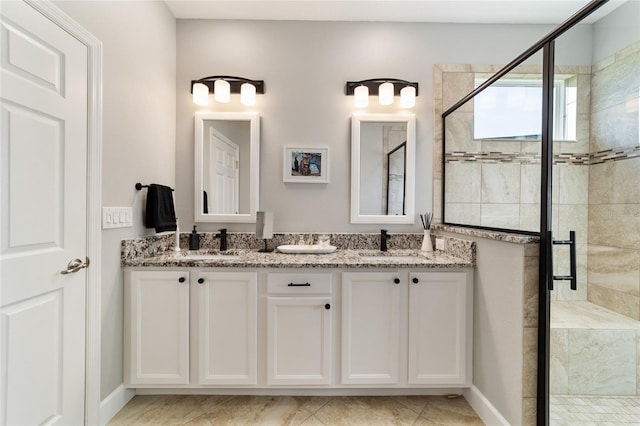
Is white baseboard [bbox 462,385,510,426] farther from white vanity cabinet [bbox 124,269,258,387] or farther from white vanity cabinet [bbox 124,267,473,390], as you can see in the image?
white vanity cabinet [bbox 124,269,258,387]

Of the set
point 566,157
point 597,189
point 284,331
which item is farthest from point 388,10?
point 284,331

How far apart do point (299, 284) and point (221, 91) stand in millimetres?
1621

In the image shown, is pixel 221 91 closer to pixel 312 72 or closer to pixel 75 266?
pixel 312 72

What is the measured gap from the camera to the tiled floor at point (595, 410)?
5.24 ft

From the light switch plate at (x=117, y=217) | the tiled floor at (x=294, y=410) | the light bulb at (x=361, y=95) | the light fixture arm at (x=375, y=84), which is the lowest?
the tiled floor at (x=294, y=410)

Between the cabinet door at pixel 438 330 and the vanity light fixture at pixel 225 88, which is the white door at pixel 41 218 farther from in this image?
the cabinet door at pixel 438 330

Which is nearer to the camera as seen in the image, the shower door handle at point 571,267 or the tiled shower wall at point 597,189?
the shower door handle at point 571,267

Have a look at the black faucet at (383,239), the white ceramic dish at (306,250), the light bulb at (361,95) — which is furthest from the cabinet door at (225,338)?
the light bulb at (361,95)

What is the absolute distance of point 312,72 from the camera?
254 cm

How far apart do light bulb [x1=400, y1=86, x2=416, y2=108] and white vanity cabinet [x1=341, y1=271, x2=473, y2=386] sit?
1366 millimetres

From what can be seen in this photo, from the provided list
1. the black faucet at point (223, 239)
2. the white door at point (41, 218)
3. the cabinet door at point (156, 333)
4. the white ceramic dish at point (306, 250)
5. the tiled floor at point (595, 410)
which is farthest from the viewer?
the black faucet at point (223, 239)

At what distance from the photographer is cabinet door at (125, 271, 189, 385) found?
1886 mm

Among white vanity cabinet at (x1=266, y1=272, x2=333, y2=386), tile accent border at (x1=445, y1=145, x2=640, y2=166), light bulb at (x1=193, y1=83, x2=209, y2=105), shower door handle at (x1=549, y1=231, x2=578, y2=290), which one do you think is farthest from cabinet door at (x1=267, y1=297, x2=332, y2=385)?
light bulb at (x1=193, y1=83, x2=209, y2=105)

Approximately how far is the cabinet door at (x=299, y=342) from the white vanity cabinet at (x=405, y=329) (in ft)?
0.39
